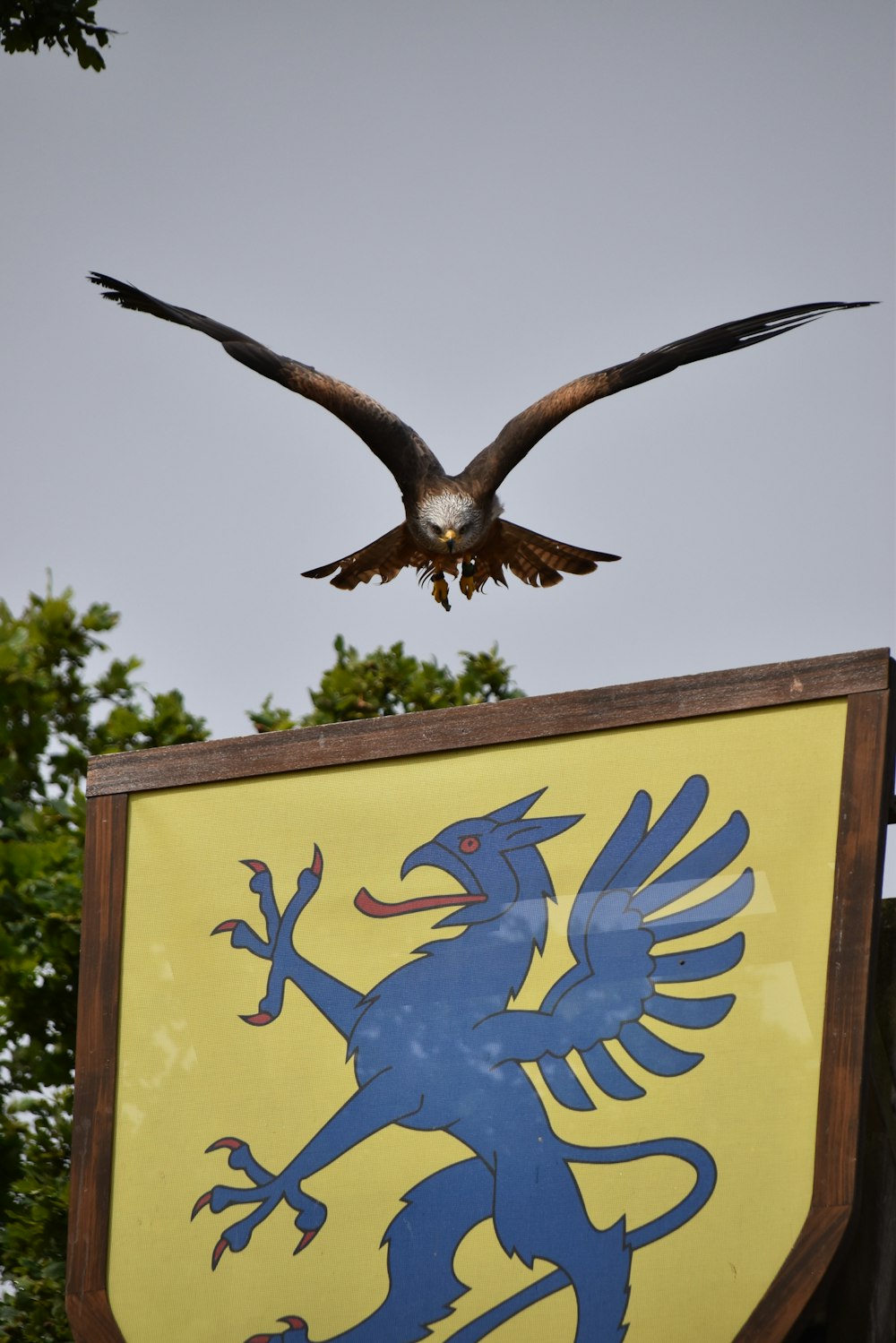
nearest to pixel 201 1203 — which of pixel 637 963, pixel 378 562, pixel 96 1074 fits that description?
pixel 96 1074

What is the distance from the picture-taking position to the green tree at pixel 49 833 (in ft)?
21.7

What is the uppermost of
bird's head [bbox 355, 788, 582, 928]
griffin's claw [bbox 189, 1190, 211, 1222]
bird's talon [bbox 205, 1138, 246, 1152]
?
bird's head [bbox 355, 788, 582, 928]

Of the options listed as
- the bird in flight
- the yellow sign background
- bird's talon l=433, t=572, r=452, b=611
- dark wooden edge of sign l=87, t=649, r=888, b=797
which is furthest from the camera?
bird's talon l=433, t=572, r=452, b=611

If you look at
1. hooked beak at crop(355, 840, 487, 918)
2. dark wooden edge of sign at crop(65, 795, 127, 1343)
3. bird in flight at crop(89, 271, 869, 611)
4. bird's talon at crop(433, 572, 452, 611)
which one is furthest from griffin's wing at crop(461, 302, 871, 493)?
dark wooden edge of sign at crop(65, 795, 127, 1343)

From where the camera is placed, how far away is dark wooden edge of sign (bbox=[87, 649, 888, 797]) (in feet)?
11.2

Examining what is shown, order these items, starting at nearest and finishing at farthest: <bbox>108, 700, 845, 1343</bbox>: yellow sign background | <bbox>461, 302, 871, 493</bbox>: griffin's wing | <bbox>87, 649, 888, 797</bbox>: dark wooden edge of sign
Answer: <bbox>108, 700, 845, 1343</bbox>: yellow sign background → <bbox>87, 649, 888, 797</bbox>: dark wooden edge of sign → <bbox>461, 302, 871, 493</bbox>: griffin's wing

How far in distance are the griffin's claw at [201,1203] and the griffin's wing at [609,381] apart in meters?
3.11

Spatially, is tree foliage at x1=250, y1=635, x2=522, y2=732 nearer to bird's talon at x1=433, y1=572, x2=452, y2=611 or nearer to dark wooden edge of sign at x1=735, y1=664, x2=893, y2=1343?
bird's talon at x1=433, y1=572, x2=452, y2=611

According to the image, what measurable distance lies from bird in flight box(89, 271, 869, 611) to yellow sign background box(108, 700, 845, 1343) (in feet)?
7.97

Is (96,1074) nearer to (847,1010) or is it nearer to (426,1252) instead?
(426,1252)

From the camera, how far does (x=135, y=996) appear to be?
3.76 meters

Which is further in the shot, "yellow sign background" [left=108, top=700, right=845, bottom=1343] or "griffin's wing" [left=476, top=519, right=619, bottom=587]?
"griffin's wing" [left=476, top=519, right=619, bottom=587]

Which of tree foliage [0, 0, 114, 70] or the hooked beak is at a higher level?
tree foliage [0, 0, 114, 70]

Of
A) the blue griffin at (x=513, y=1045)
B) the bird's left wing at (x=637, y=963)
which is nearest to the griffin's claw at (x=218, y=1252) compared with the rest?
the blue griffin at (x=513, y=1045)
